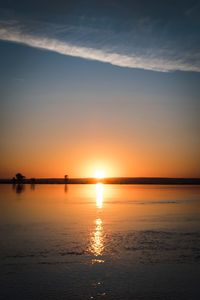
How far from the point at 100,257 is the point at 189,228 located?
42.0 ft

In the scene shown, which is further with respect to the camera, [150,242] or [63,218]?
[63,218]

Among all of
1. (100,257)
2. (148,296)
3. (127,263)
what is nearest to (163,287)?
(148,296)

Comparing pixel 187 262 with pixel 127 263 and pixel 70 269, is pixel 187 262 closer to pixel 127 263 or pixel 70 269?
pixel 127 263

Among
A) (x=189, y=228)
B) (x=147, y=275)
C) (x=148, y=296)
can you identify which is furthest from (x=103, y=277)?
(x=189, y=228)

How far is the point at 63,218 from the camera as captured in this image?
121 ft

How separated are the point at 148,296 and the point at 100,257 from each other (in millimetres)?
6385

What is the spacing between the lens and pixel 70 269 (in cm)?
1644

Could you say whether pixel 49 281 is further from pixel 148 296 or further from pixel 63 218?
pixel 63 218

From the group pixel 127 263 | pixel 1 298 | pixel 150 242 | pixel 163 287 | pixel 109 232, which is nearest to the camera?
pixel 1 298

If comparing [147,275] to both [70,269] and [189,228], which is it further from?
[189,228]

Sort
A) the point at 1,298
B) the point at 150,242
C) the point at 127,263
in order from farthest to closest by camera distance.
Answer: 1. the point at 150,242
2. the point at 127,263
3. the point at 1,298

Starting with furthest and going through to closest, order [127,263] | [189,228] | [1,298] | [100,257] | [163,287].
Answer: [189,228], [100,257], [127,263], [163,287], [1,298]

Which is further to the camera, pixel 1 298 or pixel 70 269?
pixel 70 269

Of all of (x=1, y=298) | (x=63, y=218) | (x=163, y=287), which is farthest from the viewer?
(x=63, y=218)
